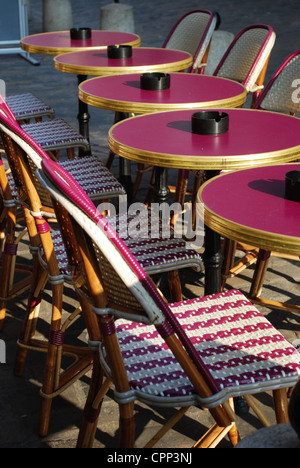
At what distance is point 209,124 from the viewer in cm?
266

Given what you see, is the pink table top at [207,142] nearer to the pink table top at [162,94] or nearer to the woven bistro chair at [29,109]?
the pink table top at [162,94]

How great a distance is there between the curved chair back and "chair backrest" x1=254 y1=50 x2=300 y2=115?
299mm

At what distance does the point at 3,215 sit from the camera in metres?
3.53

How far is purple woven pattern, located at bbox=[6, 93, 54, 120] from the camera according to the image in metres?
4.52

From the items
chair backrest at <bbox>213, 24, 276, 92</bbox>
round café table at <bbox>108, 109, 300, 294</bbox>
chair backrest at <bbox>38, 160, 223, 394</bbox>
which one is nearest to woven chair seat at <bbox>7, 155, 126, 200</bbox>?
round café table at <bbox>108, 109, 300, 294</bbox>

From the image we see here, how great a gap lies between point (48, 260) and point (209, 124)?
80 cm

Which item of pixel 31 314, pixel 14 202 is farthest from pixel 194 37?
pixel 31 314

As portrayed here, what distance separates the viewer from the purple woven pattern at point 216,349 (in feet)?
6.00

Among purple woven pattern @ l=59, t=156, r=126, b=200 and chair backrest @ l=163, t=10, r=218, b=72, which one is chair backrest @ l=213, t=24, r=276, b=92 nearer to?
chair backrest @ l=163, t=10, r=218, b=72

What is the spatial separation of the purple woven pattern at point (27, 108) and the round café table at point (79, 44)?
0.27m

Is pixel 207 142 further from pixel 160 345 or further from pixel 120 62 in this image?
pixel 120 62

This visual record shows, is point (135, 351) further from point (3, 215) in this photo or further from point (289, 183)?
→ point (3, 215)

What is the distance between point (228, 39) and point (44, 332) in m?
5.54

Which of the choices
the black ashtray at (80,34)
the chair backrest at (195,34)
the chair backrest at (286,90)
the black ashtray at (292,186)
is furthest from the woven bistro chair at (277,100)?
the black ashtray at (80,34)
